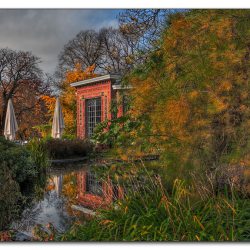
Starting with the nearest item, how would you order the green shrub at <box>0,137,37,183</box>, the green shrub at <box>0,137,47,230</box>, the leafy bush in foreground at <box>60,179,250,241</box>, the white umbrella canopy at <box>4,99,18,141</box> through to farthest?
the leafy bush in foreground at <box>60,179,250,241</box>, the white umbrella canopy at <box>4,99,18,141</box>, the green shrub at <box>0,137,47,230</box>, the green shrub at <box>0,137,37,183</box>

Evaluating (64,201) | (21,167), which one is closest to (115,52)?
(64,201)

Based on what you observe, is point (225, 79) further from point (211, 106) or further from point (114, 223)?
point (114, 223)

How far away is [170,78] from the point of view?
463cm

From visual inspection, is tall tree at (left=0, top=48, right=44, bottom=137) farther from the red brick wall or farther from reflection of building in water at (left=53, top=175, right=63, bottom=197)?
reflection of building in water at (left=53, top=175, right=63, bottom=197)

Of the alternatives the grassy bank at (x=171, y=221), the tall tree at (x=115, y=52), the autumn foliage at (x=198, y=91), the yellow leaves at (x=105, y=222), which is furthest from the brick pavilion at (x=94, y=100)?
the yellow leaves at (x=105, y=222)

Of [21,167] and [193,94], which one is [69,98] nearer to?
[193,94]

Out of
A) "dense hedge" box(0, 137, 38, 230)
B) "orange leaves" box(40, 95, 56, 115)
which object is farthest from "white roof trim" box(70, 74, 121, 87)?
"dense hedge" box(0, 137, 38, 230)

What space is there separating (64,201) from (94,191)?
18.0 inches

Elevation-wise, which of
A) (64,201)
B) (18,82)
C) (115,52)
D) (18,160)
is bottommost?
(64,201)

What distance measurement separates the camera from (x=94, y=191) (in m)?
5.38

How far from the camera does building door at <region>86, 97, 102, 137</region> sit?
17.3ft

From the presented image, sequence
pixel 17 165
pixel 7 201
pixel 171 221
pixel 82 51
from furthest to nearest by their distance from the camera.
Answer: pixel 17 165
pixel 82 51
pixel 7 201
pixel 171 221
